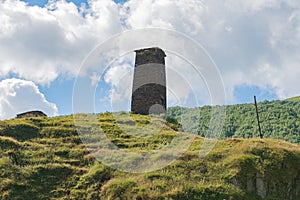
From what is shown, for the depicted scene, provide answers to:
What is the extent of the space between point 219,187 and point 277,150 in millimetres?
5479

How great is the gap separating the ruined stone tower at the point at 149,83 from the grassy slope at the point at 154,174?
12723mm

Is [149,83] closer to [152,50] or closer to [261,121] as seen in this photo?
[152,50]

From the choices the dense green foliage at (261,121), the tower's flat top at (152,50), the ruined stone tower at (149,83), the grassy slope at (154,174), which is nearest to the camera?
the grassy slope at (154,174)

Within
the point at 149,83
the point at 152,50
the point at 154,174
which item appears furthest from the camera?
the point at 152,50

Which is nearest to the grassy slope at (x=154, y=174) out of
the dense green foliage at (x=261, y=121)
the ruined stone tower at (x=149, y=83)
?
the ruined stone tower at (x=149, y=83)

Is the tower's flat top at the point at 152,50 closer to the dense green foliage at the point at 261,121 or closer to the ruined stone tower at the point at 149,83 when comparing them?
the ruined stone tower at the point at 149,83

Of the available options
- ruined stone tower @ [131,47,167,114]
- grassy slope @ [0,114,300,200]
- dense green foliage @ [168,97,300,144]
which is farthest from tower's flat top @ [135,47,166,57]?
dense green foliage @ [168,97,300,144]

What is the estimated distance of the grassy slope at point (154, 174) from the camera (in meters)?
18.8

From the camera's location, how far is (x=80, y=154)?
23734 millimetres

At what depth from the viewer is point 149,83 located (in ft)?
127

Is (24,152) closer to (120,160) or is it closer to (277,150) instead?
(120,160)

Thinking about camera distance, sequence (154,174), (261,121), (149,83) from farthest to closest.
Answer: (261,121)
(149,83)
(154,174)

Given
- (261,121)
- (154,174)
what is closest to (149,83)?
(154,174)

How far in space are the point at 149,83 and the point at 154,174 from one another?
19300 mm
